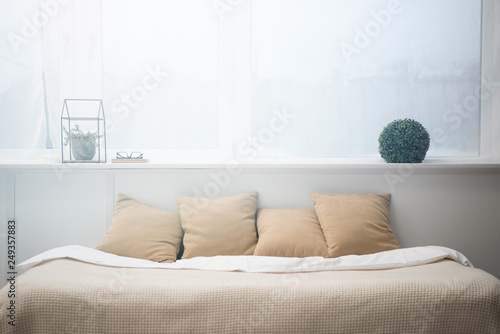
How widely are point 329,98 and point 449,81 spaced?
0.77 metres

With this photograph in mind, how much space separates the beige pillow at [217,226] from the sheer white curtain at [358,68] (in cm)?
49

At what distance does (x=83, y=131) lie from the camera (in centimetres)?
231

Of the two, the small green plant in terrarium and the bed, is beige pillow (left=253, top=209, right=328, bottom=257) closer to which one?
the bed

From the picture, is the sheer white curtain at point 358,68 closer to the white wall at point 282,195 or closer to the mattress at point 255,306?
the white wall at point 282,195

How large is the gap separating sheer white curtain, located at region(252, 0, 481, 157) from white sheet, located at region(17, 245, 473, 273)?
0.81m

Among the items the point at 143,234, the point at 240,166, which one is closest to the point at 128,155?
the point at 143,234

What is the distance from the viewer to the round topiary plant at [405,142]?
2137 mm

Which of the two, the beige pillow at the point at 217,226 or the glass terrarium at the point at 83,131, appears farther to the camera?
the glass terrarium at the point at 83,131

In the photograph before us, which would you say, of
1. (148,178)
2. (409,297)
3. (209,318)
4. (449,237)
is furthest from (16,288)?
(449,237)

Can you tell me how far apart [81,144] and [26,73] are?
59 cm

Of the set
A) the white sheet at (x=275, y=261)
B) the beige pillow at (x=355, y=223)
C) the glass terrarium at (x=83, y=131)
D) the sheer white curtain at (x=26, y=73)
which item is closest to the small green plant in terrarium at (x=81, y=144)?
the glass terrarium at (x=83, y=131)

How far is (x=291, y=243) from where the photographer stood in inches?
75.1

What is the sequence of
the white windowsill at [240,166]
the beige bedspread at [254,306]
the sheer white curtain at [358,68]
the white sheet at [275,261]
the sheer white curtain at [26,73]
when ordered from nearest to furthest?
the beige bedspread at [254,306] < the white sheet at [275,261] < the white windowsill at [240,166] < the sheer white curtain at [26,73] < the sheer white curtain at [358,68]

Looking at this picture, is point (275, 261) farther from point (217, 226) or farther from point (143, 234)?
point (143, 234)
